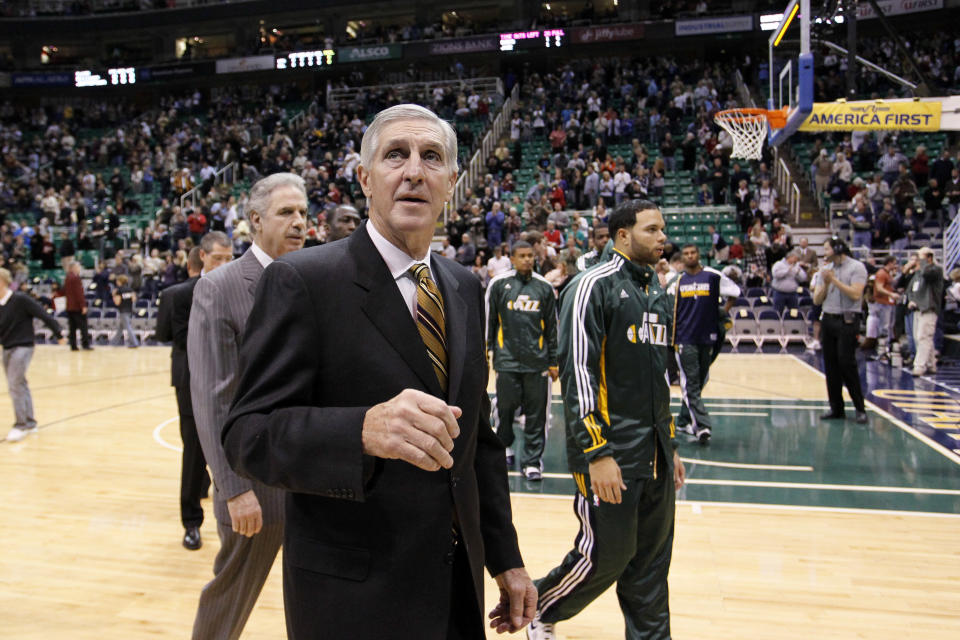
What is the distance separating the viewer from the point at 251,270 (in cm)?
299

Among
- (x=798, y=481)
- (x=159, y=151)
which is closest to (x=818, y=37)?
(x=798, y=481)

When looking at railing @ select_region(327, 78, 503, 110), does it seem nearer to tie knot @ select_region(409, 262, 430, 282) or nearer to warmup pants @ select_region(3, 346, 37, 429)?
warmup pants @ select_region(3, 346, 37, 429)

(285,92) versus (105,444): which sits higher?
(285,92)

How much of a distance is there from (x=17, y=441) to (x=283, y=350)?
26.5ft

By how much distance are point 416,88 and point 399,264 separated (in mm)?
27686

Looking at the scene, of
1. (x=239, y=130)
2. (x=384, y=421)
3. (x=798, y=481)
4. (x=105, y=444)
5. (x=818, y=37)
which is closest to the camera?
(x=384, y=421)

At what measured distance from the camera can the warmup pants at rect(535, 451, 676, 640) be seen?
303 centimetres

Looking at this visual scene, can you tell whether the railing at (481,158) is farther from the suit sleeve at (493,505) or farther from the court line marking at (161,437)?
the suit sleeve at (493,505)

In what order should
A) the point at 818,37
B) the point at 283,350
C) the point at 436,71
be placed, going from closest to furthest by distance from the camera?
the point at 283,350 < the point at 818,37 < the point at 436,71

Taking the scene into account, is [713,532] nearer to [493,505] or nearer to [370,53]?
[493,505]

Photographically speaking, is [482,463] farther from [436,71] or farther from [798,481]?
[436,71]

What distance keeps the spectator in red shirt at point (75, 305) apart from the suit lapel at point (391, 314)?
631 inches

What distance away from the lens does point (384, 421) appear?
1318 mm

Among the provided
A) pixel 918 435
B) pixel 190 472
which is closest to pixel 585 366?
pixel 190 472
